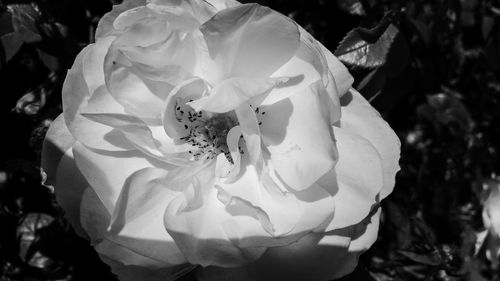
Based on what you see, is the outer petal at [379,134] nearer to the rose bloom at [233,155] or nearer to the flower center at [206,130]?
the rose bloom at [233,155]

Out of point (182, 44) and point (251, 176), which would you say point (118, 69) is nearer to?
point (182, 44)

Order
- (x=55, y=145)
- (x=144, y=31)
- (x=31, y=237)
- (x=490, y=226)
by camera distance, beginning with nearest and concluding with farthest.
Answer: (x=144, y=31)
(x=55, y=145)
(x=31, y=237)
(x=490, y=226)

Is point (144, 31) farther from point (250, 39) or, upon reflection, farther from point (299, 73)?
point (299, 73)

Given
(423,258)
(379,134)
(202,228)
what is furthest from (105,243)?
(423,258)

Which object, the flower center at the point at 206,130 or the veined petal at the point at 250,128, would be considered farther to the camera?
the flower center at the point at 206,130

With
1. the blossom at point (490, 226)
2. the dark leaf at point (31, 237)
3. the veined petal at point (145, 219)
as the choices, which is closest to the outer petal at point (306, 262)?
the veined petal at point (145, 219)
